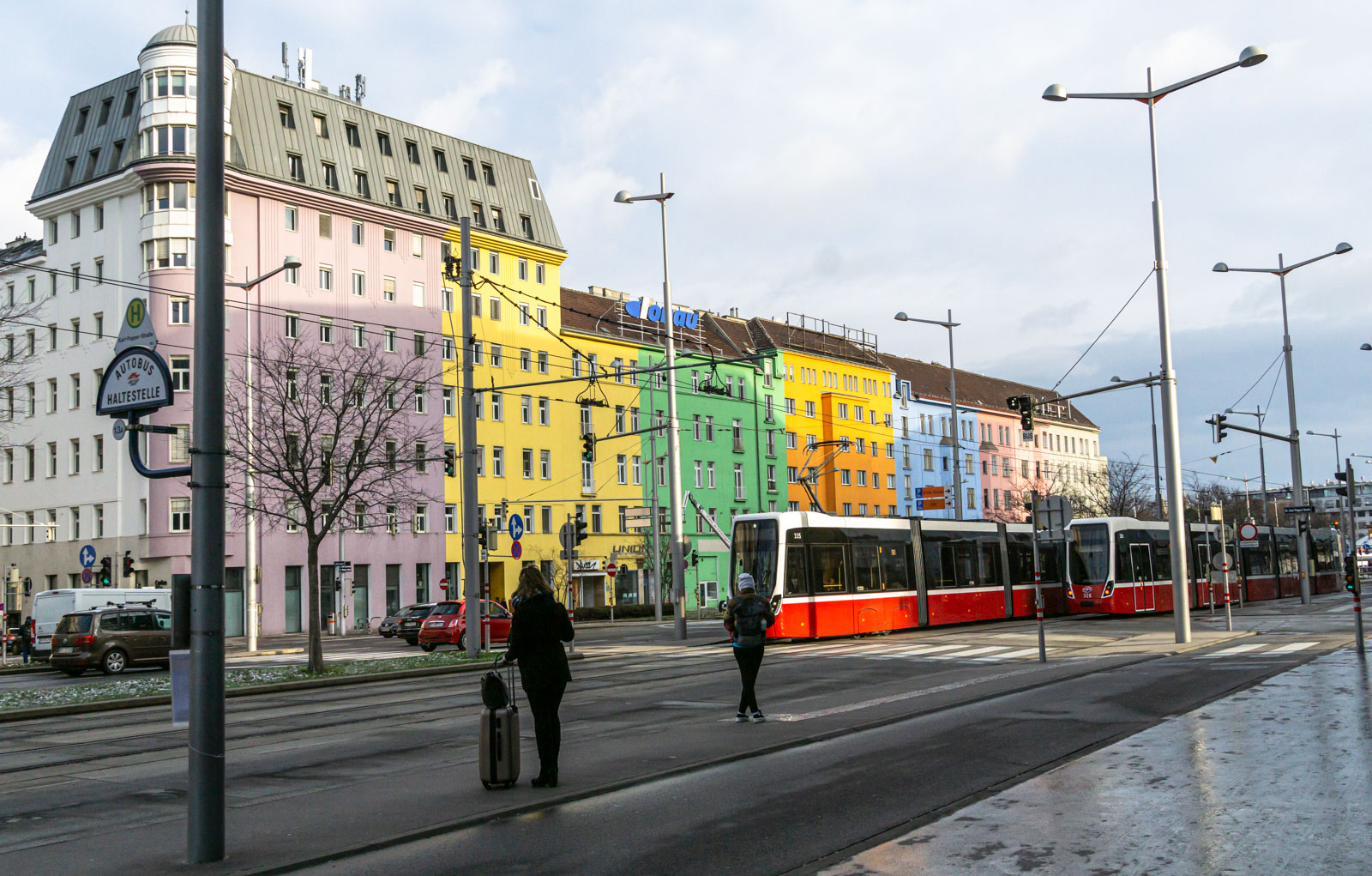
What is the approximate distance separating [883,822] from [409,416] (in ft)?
175

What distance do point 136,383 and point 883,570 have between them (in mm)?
26413

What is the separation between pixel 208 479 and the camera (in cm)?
736

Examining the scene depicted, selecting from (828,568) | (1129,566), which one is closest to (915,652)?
(828,568)

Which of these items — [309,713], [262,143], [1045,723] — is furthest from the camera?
[262,143]

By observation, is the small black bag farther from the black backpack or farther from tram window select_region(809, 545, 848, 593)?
tram window select_region(809, 545, 848, 593)

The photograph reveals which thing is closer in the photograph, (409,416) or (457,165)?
(409,416)

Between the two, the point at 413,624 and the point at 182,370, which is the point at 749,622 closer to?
the point at 413,624

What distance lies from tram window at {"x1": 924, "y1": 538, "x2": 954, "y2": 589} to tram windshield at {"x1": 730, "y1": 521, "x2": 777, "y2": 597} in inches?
260

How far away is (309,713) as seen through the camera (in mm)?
17109

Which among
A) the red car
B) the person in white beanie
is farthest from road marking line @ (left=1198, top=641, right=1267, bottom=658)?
the red car

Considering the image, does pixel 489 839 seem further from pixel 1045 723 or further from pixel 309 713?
pixel 309 713

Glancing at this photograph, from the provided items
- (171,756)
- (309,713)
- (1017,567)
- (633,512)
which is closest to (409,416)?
(633,512)

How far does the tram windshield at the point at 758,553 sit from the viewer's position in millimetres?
29406

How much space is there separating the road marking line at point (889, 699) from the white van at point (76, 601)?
26.5 metres
